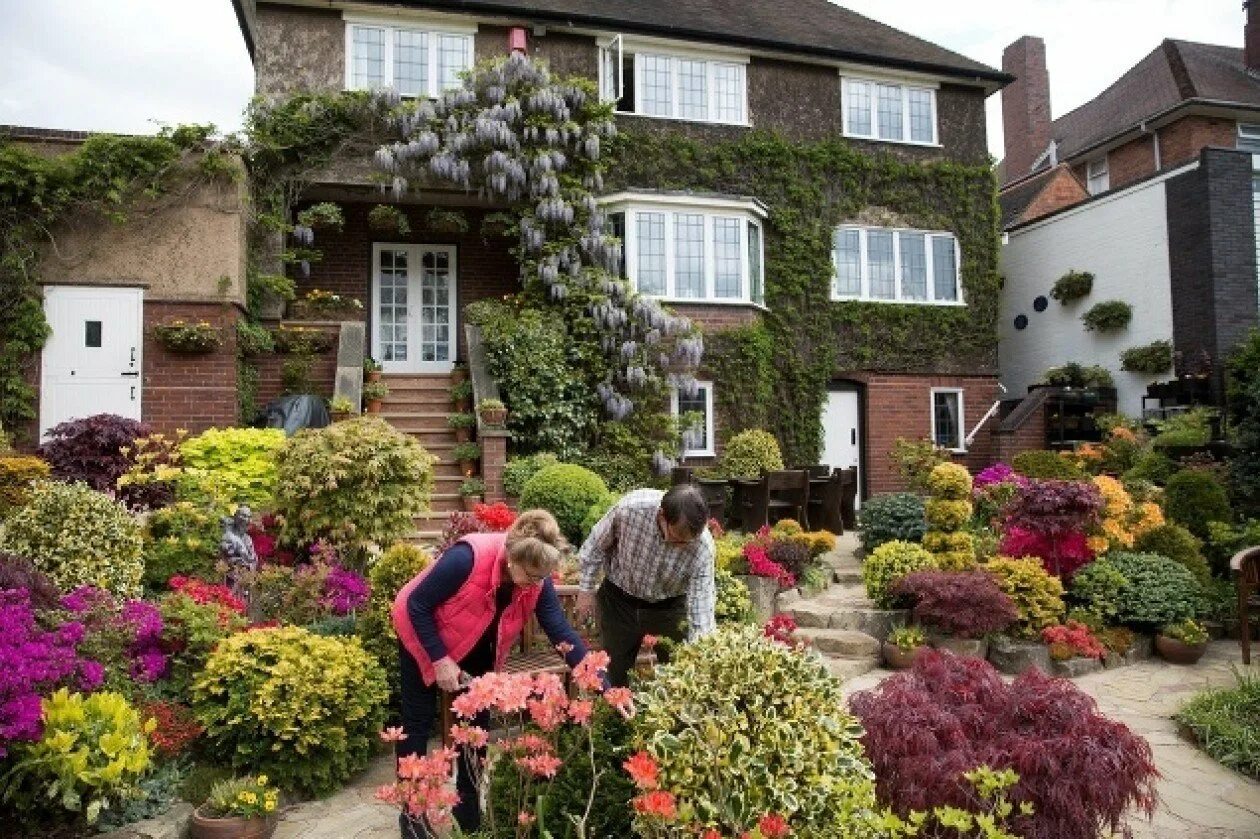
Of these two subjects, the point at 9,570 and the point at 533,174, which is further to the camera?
the point at 533,174

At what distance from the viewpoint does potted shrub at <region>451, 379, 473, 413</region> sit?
41.4 feet

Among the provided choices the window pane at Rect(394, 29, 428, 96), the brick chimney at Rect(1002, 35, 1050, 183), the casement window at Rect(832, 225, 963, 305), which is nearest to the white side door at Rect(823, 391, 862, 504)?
the casement window at Rect(832, 225, 963, 305)

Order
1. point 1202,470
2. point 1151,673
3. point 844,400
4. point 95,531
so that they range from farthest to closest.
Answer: point 844,400, point 1202,470, point 1151,673, point 95,531

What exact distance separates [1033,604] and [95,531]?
24.8ft

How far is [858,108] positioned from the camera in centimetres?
1698

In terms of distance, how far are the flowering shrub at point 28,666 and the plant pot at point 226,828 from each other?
82 cm

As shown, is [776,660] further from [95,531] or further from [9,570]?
[95,531]

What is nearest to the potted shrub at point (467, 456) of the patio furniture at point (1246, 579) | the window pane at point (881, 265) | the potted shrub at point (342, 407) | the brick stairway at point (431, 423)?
the brick stairway at point (431, 423)

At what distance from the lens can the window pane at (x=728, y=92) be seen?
16.1 meters

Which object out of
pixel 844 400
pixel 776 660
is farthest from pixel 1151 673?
pixel 844 400

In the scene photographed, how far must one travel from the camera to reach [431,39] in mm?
14641

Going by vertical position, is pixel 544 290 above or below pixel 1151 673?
above

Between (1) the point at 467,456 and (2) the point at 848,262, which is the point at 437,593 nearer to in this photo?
(1) the point at 467,456

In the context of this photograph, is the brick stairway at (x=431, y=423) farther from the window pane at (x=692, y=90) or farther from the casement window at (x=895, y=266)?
the casement window at (x=895, y=266)
